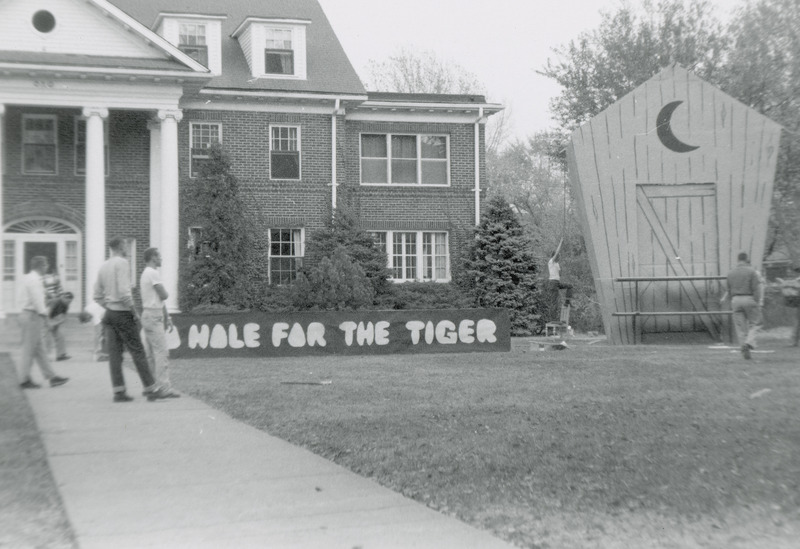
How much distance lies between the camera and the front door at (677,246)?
20.5 meters

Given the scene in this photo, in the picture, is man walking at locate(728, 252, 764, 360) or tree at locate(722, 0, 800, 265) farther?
tree at locate(722, 0, 800, 265)

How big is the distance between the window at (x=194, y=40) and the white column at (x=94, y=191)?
14.2 ft

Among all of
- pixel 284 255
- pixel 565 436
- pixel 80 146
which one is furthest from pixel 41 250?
pixel 565 436

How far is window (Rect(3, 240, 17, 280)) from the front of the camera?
25.2 meters

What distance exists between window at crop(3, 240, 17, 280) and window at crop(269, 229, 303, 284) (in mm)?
6574

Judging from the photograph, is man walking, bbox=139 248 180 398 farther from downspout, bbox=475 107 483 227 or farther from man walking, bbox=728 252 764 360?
downspout, bbox=475 107 483 227

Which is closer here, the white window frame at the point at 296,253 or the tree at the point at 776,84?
the tree at the point at 776,84

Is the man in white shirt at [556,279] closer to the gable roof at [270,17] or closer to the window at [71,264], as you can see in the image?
the gable roof at [270,17]

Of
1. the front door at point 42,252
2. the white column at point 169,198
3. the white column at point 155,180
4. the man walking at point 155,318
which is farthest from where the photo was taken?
the white column at point 155,180

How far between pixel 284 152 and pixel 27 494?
2175 centimetres

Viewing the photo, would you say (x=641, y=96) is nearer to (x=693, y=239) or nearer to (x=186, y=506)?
(x=693, y=239)

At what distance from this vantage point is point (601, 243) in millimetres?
20469

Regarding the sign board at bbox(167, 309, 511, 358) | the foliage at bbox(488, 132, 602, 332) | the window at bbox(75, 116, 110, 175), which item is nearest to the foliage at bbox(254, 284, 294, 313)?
the window at bbox(75, 116, 110, 175)

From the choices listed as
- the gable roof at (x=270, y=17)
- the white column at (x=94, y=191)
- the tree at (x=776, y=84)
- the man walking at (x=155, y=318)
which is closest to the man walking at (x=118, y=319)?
the man walking at (x=155, y=318)
